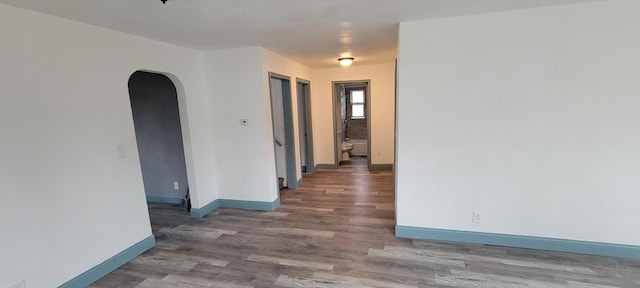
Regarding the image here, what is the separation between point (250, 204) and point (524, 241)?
10.5ft

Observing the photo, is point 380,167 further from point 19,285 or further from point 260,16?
point 19,285

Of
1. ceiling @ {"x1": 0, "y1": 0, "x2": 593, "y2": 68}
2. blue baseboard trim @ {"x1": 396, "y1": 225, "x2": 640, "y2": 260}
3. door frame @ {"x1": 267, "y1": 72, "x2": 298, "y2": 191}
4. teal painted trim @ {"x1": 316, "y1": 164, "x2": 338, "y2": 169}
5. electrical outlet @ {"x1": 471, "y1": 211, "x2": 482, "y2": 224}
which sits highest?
ceiling @ {"x1": 0, "y1": 0, "x2": 593, "y2": 68}

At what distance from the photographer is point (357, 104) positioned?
7.88 metres

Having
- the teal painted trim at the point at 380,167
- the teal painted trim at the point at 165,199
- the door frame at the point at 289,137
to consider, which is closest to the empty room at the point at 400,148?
the teal painted trim at the point at 165,199

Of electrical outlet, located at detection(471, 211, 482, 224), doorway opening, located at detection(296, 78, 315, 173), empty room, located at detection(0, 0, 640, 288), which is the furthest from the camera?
doorway opening, located at detection(296, 78, 315, 173)

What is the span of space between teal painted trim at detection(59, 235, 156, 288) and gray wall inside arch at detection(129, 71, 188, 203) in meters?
1.38

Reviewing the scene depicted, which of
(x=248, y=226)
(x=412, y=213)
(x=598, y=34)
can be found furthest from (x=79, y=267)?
(x=598, y=34)

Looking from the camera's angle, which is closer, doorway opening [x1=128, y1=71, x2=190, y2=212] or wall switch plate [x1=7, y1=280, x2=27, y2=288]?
wall switch plate [x1=7, y1=280, x2=27, y2=288]

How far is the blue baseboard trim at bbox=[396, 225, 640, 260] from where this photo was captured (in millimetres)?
2340

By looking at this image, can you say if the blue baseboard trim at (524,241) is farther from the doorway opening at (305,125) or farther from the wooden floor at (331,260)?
the doorway opening at (305,125)

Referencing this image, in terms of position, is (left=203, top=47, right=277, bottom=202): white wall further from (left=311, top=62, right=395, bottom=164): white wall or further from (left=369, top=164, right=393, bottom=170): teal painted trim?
(left=369, top=164, right=393, bottom=170): teal painted trim

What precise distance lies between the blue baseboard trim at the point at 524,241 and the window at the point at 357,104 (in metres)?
5.33

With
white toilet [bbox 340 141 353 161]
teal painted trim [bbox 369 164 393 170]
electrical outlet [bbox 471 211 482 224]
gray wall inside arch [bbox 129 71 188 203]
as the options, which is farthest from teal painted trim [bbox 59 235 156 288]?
white toilet [bbox 340 141 353 161]

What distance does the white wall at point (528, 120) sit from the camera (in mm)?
2176
